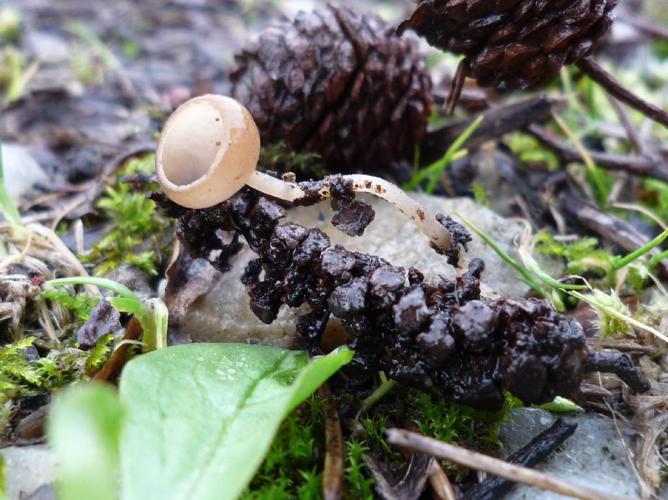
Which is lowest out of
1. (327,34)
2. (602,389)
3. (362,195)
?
(602,389)

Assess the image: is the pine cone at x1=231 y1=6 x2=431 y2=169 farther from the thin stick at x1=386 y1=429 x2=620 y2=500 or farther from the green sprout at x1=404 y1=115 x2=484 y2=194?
the thin stick at x1=386 y1=429 x2=620 y2=500

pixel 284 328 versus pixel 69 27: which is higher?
pixel 69 27

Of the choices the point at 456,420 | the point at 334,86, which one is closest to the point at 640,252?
the point at 456,420

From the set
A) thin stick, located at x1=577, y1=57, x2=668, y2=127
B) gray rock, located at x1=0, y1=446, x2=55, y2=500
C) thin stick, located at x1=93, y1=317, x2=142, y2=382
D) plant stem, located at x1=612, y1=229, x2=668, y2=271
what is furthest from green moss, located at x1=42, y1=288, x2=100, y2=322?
thin stick, located at x1=577, y1=57, x2=668, y2=127

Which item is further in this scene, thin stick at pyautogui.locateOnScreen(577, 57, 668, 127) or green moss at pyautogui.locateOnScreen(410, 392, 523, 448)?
thin stick at pyautogui.locateOnScreen(577, 57, 668, 127)

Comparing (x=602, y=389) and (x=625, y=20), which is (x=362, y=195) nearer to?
(x=602, y=389)

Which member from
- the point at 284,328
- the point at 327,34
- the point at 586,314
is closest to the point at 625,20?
the point at 327,34
